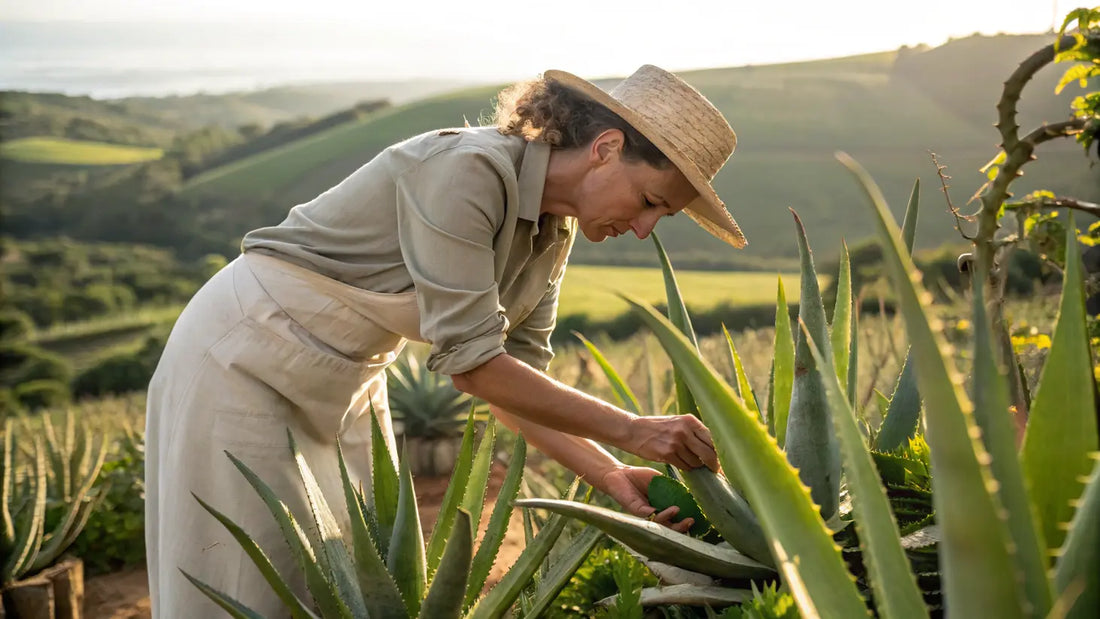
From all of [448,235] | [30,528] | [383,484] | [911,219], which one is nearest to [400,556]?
[383,484]

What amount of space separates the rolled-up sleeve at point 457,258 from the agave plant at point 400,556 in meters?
0.21

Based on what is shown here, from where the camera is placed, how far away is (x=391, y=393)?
6.04 m

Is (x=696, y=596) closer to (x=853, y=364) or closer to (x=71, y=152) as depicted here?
(x=853, y=364)

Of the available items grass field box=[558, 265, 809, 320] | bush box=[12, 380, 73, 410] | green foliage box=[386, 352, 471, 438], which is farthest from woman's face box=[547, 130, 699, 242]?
bush box=[12, 380, 73, 410]

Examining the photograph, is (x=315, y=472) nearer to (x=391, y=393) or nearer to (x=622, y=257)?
(x=391, y=393)

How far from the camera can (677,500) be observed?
6.25 feet


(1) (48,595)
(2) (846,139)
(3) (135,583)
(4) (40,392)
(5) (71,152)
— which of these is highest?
(1) (48,595)

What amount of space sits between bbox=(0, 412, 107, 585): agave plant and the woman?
2.28 metres

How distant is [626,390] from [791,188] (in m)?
26.8

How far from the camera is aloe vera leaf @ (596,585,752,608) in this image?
5.56ft

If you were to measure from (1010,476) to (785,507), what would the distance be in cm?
25

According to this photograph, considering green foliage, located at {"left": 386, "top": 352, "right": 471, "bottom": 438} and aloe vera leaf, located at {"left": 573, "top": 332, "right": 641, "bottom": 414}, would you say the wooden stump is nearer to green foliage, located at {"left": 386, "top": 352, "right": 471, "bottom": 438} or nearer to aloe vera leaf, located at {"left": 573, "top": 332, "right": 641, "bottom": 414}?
green foliage, located at {"left": 386, "top": 352, "right": 471, "bottom": 438}

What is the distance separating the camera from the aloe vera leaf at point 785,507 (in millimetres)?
1122

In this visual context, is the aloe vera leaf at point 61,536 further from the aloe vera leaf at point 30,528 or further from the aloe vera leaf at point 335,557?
the aloe vera leaf at point 335,557
